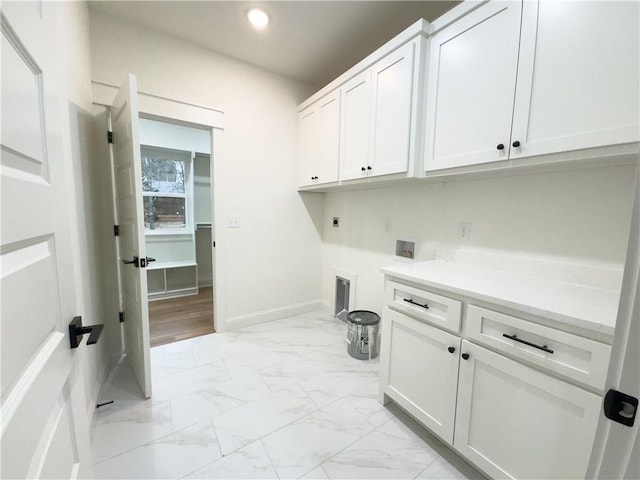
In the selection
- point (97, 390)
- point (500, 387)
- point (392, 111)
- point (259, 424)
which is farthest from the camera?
point (392, 111)

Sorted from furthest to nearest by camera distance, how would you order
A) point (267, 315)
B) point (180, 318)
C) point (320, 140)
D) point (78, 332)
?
point (180, 318)
point (267, 315)
point (320, 140)
point (78, 332)

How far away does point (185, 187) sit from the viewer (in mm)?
4164

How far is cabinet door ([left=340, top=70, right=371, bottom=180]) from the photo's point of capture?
2.03 metres

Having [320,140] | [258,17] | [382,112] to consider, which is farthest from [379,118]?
[258,17]

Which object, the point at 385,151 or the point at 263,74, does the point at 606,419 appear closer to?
the point at 385,151

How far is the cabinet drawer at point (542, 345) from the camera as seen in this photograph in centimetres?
88

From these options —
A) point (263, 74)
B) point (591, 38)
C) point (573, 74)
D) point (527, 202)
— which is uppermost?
point (263, 74)

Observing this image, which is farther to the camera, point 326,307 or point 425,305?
point 326,307

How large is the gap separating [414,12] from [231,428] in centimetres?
292

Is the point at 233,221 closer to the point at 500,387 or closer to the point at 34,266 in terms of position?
the point at 34,266

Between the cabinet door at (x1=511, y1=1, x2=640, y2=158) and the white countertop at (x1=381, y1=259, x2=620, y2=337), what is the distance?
0.62 metres

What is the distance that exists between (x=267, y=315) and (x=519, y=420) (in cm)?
233

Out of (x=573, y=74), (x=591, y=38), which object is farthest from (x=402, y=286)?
(x=591, y=38)

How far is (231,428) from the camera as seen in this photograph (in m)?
1.53
